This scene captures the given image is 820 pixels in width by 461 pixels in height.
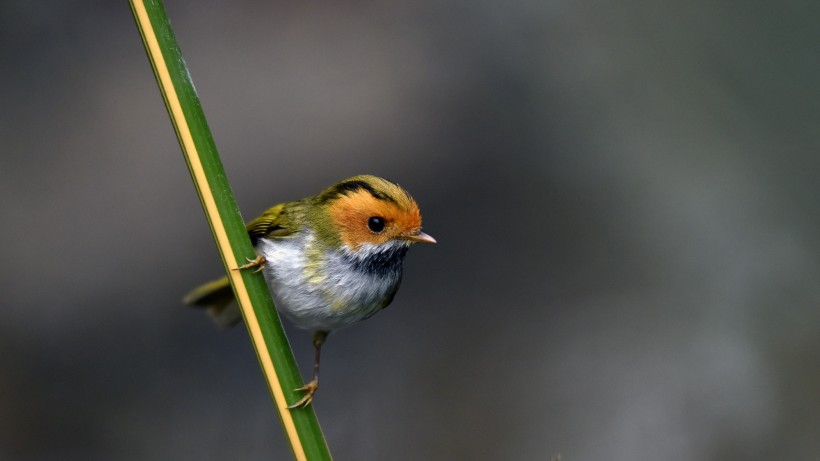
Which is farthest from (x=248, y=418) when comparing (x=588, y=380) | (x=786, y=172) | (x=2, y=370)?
(x=786, y=172)

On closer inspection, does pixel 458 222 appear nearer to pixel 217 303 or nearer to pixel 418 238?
pixel 217 303

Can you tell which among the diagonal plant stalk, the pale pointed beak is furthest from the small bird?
the diagonal plant stalk

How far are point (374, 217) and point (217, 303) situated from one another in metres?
0.68

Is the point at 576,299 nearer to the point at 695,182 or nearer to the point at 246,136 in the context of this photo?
the point at 695,182

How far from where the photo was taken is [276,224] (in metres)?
2.50

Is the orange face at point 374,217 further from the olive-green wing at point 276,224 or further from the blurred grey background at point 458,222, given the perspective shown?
the blurred grey background at point 458,222

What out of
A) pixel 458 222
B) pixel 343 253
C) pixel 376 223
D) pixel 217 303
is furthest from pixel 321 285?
pixel 458 222

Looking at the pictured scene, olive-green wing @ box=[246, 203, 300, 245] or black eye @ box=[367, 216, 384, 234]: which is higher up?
olive-green wing @ box=[246, 203, 300, 245]

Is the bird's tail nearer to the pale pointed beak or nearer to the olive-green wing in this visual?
the olive-green wing

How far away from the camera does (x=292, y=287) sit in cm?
234

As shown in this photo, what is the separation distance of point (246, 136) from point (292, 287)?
2482 mm

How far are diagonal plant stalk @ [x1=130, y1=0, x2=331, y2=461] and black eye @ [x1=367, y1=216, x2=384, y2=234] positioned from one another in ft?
2.31

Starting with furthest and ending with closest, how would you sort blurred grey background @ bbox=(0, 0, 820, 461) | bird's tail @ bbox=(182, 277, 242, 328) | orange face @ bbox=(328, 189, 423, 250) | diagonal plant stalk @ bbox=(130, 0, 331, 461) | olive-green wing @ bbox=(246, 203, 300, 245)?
blurred grey background @ bbox=(0, 0, 820, 461), bird's tail @ bbox=(182, 277, 242, 328), olive-green wing @ bbox=(246, 203, 300, 245), orange face @ bbox=(328, 189, 423, 250), diagonal plant stalk @ bbox=(130, 0, 331, 461)

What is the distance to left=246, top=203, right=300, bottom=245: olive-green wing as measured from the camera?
2.45 meters
